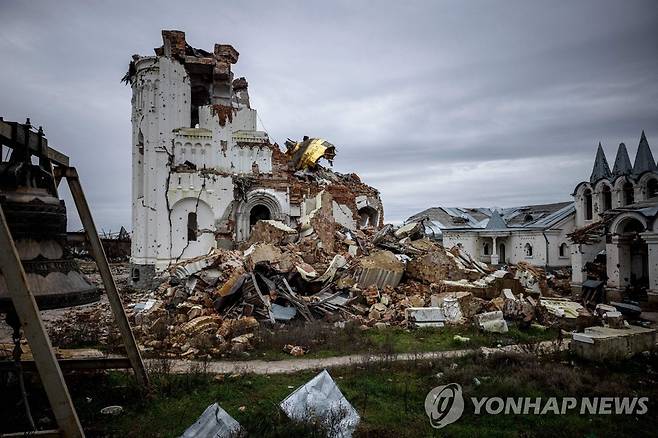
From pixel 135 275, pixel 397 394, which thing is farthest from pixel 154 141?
pixel 397 394

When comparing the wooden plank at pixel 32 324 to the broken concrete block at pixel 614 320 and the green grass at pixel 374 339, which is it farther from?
the broken concrete block at pixel 614 320

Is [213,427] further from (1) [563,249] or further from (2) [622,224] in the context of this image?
(1) [563,249]

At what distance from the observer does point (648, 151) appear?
2570cm

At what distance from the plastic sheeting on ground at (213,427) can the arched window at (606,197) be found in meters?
29.1

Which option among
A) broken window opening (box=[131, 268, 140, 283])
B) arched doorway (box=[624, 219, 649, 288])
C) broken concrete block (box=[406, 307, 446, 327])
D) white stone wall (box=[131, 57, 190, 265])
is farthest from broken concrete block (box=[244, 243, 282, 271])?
arched doorway (box=[624, 219, 649, 288])

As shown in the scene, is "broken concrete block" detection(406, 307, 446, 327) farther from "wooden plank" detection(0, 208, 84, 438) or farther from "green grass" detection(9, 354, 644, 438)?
"wooden plank" detection(0, 208, 84, 438)

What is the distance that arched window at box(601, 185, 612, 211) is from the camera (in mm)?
26195

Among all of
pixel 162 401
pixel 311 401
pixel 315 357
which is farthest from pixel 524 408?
pixel 162 401

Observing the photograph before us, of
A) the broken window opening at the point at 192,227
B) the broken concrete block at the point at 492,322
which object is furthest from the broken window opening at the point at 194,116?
the broken concrete block at the point at 492,322

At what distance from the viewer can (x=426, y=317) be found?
11.9 meters

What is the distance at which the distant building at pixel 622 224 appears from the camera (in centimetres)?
1630

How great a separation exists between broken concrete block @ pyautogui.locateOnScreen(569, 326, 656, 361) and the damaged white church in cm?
1340

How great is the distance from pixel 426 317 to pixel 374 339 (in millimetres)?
2358

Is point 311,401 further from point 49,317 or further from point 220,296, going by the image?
point 49,317
